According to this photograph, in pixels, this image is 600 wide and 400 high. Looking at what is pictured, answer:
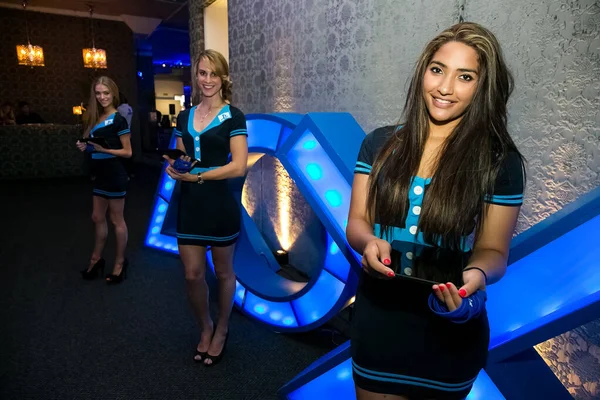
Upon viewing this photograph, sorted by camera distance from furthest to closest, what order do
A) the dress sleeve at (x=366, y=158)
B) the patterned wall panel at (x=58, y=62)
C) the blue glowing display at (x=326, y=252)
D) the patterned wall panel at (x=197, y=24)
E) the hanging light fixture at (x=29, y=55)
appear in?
the patterned wall panel at (x=58, y=62), the hanging light fixture at (x=29, y=55), the patterned wall panel at (x=197, y=24), the blue glowing display at (x=326, y=252), the dress sleeve at (x=366, y=158)

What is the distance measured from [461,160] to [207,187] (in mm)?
1353

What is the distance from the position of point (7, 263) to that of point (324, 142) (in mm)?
3284

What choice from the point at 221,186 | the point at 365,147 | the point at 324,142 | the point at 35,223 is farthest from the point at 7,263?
the point at 365,147

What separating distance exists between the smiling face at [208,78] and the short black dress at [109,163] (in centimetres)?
127

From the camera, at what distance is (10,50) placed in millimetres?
8484

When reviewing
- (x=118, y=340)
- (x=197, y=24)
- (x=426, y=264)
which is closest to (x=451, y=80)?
(x=426, y=264)

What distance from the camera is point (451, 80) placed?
976 millimetres

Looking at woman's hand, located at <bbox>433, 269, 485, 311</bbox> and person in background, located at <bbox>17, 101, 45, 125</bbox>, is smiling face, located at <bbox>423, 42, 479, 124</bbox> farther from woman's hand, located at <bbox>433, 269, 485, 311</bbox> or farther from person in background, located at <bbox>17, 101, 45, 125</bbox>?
person in background, located at <bbox>17, 101, 45, 125</bbox>

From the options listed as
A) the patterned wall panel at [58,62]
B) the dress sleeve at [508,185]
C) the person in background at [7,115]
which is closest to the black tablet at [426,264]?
the dress sleeve at [508,185]

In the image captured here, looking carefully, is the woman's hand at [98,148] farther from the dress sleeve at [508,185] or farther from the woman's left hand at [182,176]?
the dress sleeve at [508,185]

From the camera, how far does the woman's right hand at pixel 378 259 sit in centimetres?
86

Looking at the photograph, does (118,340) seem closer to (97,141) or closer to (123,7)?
(97,141)

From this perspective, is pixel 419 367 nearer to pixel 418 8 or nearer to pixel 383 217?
pixel 383 217

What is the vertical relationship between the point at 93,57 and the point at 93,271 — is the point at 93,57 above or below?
above
